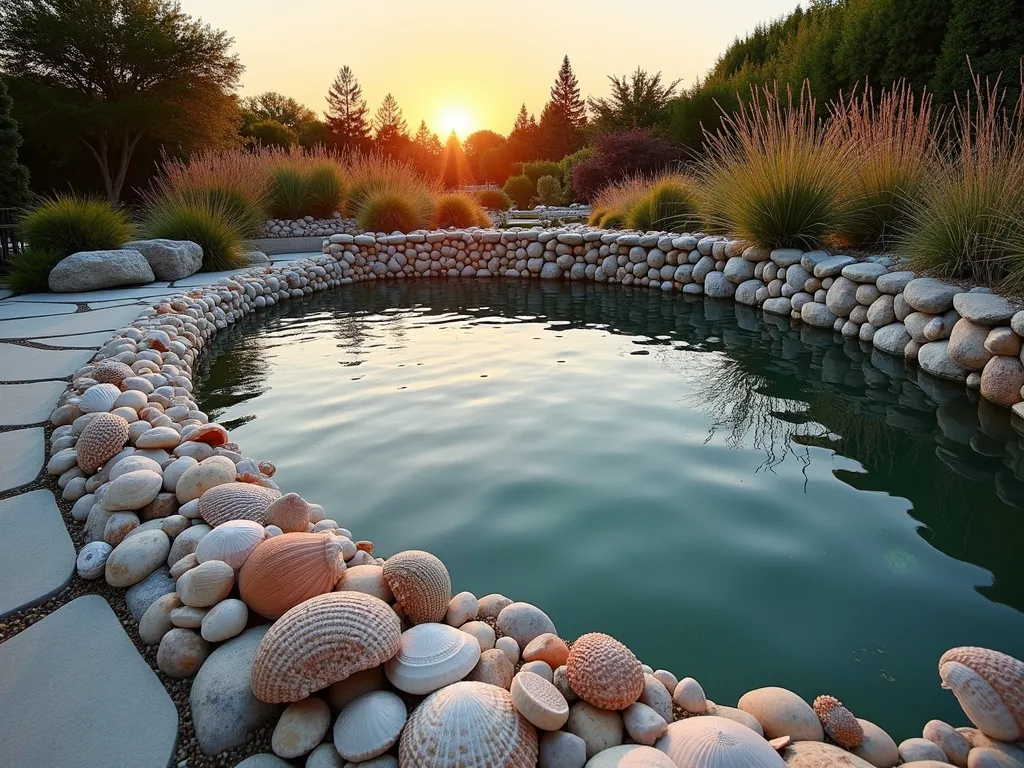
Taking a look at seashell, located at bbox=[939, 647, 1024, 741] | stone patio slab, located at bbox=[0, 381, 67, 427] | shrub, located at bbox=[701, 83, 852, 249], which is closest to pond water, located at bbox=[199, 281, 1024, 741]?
seashell, located at bbox=[939, 647, 1024, 741]

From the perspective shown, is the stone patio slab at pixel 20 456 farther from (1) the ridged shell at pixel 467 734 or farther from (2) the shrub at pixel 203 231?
(2) the shrub at pixel 203 231

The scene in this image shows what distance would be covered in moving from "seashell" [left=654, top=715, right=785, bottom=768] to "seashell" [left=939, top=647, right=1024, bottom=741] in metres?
0.41

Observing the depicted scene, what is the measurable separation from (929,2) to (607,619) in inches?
378

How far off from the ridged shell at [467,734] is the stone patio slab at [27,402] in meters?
2.03

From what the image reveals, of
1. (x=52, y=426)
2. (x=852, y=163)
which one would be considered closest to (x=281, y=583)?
(x=52, y=426)

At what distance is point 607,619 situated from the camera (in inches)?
61.0

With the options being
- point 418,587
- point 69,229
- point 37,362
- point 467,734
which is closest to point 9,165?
point 69,229

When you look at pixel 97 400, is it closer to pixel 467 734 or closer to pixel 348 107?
pixel 467 734

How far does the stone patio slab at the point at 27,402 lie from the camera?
2.29 meters

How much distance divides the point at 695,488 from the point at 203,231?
6531 mm

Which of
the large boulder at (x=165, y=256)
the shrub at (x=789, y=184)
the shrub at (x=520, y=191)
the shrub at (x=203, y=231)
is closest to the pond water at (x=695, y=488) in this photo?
the shrub at (x=789, y=184)

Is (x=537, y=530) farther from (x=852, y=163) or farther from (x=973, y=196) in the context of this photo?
(x=852, y=163)

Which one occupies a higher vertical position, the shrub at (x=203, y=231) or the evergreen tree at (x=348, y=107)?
the evergreen tree at (x=348, y=107)

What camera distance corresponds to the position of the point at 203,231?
6977 millimetres
